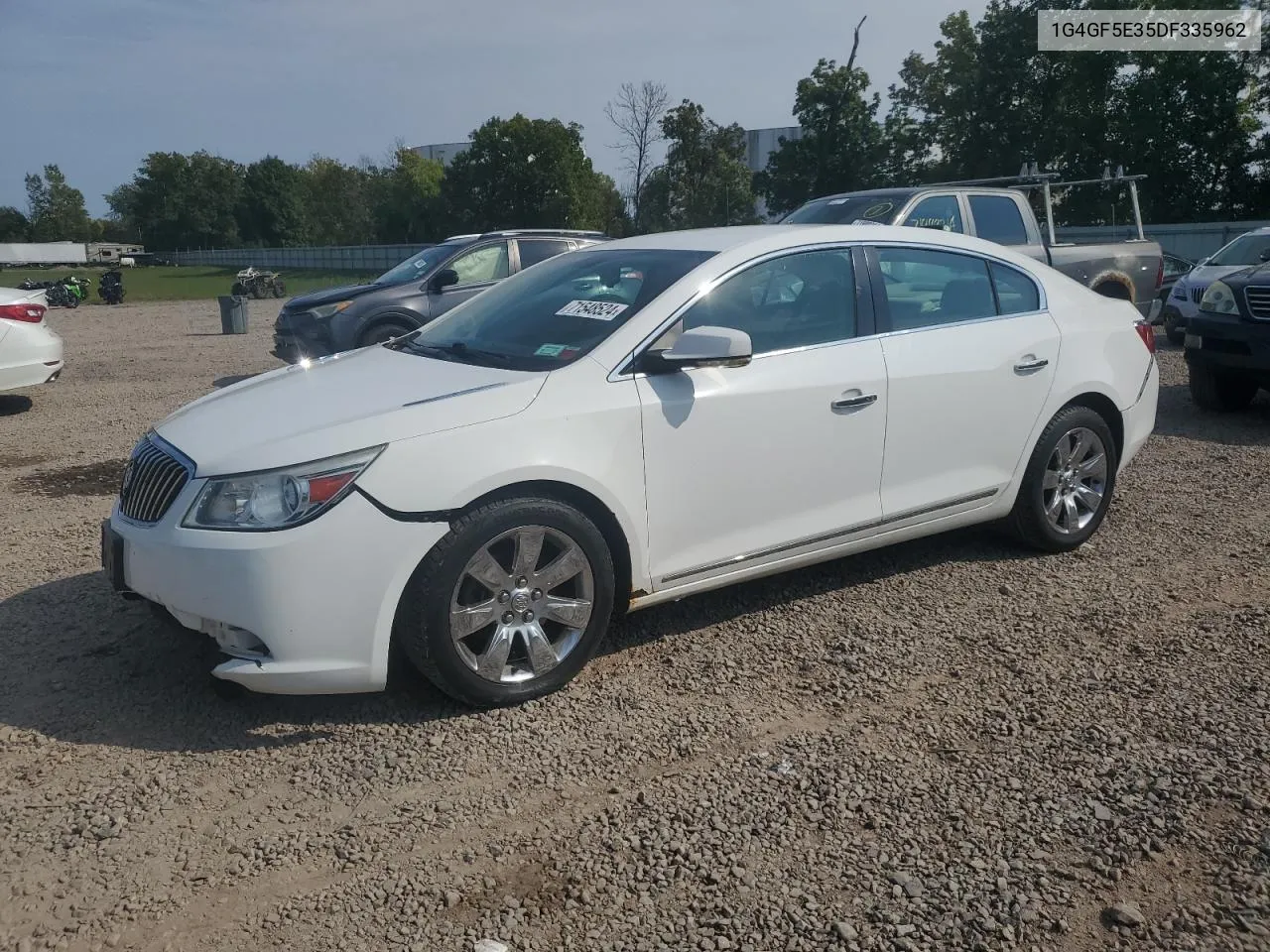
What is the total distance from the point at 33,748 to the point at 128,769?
41 centimetres

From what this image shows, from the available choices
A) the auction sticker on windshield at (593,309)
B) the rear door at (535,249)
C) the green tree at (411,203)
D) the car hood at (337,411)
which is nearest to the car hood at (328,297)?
the rear door at (535,249)

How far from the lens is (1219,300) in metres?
8.77

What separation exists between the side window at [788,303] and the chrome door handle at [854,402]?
0.27m

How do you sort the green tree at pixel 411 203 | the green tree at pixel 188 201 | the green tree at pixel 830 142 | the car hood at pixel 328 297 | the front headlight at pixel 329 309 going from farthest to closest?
the green tree at pixel 188 201
the green tree at pixel 411 203
the green tree at pixel 830 142
the car hood at pixel 328 297
the front headlight at pixel 329 309

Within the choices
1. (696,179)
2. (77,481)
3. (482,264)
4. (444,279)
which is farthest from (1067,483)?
(696,179)

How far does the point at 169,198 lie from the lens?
106688 millimetres

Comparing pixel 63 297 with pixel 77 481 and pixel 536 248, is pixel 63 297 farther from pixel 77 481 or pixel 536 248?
pixel 77 481

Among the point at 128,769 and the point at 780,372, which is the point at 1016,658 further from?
the point at 128,769

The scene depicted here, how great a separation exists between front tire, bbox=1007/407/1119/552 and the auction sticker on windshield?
222 cm

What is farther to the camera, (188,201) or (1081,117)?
(188,201)

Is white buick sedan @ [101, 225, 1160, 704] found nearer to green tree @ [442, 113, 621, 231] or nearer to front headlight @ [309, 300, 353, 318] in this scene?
front headlight @ [309, 300, 353, 318]

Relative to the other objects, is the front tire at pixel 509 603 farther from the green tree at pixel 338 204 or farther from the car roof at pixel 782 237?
the green tree at pixel 338 204

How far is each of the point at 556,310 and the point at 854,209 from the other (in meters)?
6.38

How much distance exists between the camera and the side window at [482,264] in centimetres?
1230
